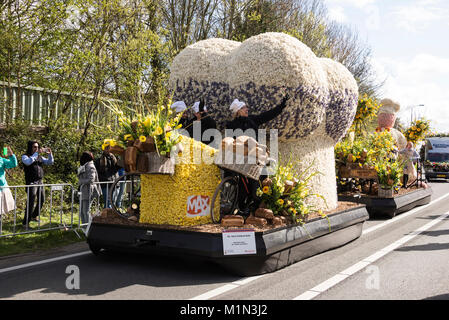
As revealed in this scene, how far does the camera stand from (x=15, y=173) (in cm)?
1074

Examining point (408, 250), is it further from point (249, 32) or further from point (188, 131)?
point (249, 32)

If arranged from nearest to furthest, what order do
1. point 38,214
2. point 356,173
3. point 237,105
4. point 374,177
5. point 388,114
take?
point 237,105, point 38,214, point 374,177, point 356,173, point 388,114

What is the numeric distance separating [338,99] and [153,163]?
3838mm

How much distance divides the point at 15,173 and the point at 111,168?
2.82 meters

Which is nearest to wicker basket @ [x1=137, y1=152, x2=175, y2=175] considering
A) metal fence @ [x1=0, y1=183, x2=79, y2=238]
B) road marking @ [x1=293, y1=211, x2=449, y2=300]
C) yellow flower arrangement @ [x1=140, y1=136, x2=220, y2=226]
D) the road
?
yellow flower arrangement @ [x1=140, y1=136, x2=220, y2=226]

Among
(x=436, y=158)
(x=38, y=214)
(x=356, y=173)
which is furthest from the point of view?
(x=436, y=158)

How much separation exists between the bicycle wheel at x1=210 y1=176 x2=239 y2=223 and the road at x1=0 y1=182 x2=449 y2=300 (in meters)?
0.80

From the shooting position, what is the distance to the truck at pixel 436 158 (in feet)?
89.2

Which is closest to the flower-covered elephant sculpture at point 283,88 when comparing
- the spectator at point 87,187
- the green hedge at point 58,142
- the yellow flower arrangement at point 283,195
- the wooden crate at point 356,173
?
the yellow flower arrangement at point 283,195

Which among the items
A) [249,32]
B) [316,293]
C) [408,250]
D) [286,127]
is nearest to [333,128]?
[286,127]

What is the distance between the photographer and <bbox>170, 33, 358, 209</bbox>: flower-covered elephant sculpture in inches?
253

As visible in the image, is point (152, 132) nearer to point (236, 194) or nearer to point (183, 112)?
point (236, 194)

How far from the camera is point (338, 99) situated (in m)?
7.58

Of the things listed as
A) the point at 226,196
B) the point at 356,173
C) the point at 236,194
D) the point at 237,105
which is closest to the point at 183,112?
the point at 237,105
